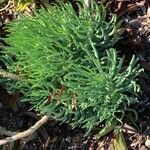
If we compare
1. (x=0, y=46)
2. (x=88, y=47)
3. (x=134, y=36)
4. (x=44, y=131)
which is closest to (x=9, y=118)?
(x=44, y=131)

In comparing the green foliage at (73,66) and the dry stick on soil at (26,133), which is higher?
the green foliage at (73,66)

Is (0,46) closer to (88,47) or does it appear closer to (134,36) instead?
A: (88,47)

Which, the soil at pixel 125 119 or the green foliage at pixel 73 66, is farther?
the soil at pixel 125 119

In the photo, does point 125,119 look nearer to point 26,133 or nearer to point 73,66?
point 73,66

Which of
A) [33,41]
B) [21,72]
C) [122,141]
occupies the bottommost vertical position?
[122,141]

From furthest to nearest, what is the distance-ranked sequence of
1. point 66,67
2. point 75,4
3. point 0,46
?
point 75,4, point 0,46, point 66,67
